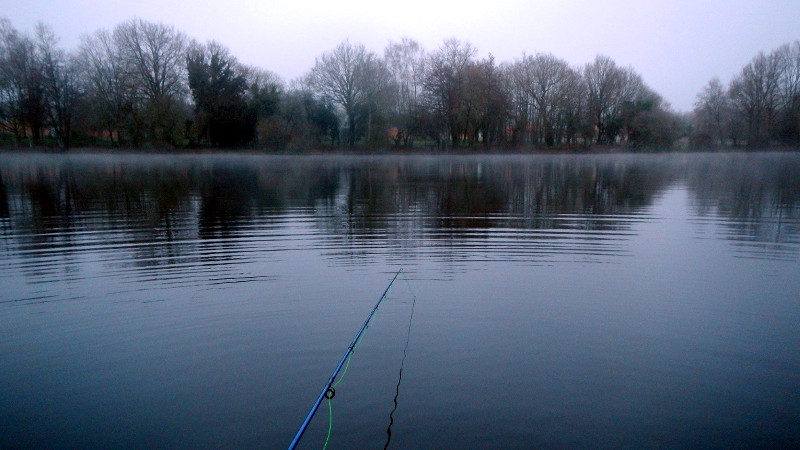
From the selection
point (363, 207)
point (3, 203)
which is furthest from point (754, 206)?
point (3, 203)

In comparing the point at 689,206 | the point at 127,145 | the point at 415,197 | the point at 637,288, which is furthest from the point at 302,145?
the point at 637,288

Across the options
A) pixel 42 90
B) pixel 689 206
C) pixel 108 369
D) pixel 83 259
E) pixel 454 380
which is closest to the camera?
pixel 454 380

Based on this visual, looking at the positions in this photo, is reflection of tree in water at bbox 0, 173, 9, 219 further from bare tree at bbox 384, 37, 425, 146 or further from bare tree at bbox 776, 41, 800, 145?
bare tree at bbox 776, 41, 800, 145

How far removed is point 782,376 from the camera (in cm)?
509

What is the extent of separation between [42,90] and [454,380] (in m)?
68.8

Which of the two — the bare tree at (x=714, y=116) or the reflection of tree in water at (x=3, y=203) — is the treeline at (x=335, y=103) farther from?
Result: the reflection of tree in water at (x=3, y=203)

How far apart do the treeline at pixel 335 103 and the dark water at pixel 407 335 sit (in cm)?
5065

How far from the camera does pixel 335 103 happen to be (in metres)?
66.4

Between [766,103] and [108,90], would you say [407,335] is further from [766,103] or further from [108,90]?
[766,103]

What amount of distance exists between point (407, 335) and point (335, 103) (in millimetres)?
63407

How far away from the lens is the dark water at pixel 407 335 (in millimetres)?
4332

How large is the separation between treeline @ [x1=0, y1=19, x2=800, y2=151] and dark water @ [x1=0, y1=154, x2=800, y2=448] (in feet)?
166

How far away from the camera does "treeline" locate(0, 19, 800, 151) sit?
192 feet

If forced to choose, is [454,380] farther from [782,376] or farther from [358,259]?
[358,259]
